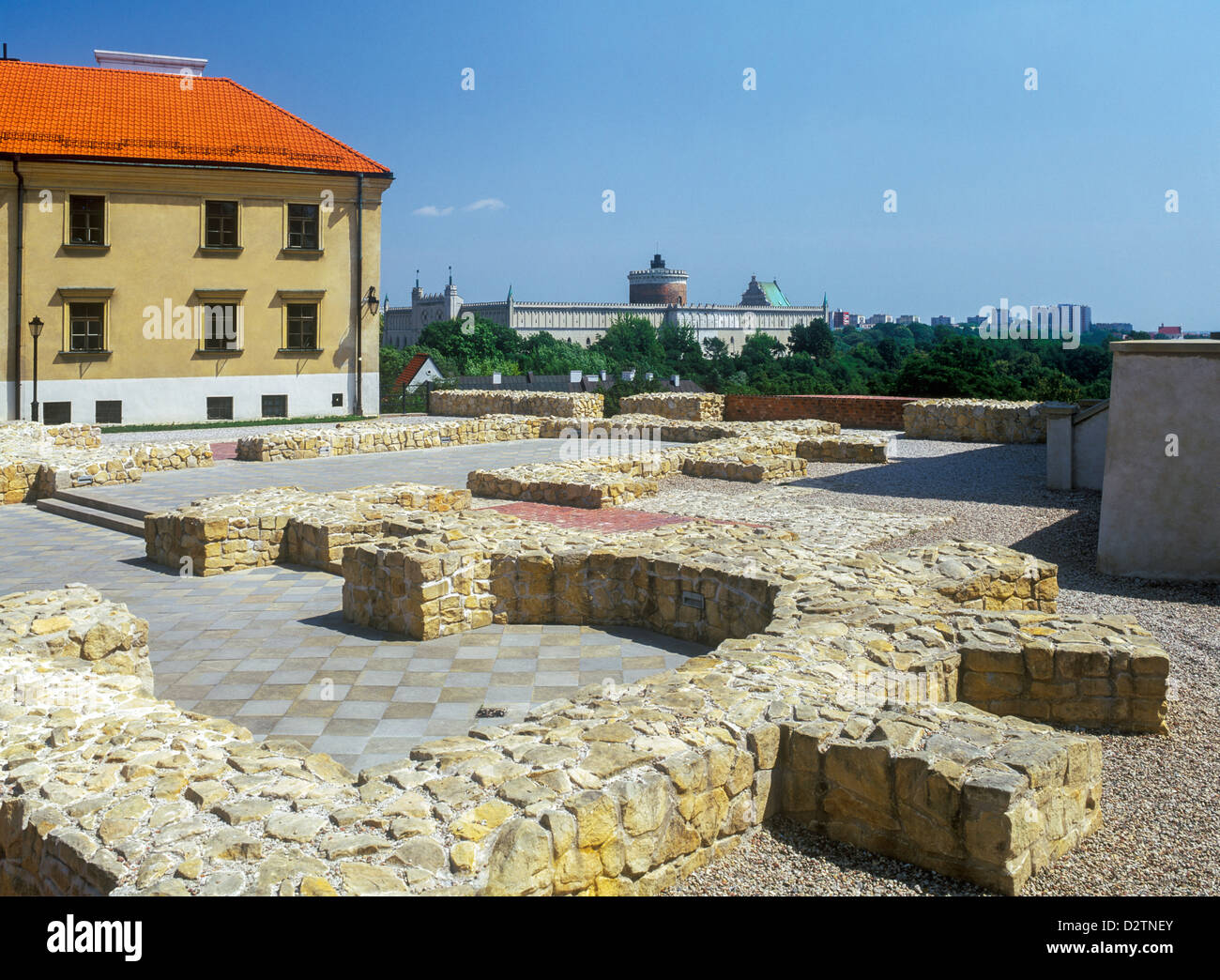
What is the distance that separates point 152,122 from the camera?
2820 centimetres

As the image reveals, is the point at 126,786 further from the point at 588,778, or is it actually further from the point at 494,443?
the point at 494,443

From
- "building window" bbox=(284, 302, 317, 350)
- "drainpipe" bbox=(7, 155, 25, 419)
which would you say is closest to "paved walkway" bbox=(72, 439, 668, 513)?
"building window" bbox=(284, 302, 317, 350)

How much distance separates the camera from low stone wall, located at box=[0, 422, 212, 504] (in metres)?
14.7

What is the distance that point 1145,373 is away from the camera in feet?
32.8

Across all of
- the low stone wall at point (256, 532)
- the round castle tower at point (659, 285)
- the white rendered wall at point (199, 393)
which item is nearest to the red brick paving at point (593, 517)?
the low stone wall at point (256, 532)

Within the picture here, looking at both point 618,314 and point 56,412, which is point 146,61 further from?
point 618,314

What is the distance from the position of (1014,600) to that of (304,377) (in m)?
24.1

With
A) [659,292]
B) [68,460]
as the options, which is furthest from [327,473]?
[659,292]

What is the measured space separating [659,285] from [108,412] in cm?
13270

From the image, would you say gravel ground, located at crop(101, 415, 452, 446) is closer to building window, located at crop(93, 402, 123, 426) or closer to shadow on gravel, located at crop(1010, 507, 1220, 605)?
building window, located at crop(93, 402, 123, 426)

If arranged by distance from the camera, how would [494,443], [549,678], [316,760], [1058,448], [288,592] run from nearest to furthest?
1. [316,760]
2. [549,678]
3. [288,592]
4. [1058,448]
5. [494,443]

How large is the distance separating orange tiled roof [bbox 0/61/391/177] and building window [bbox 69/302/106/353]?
3589mm
